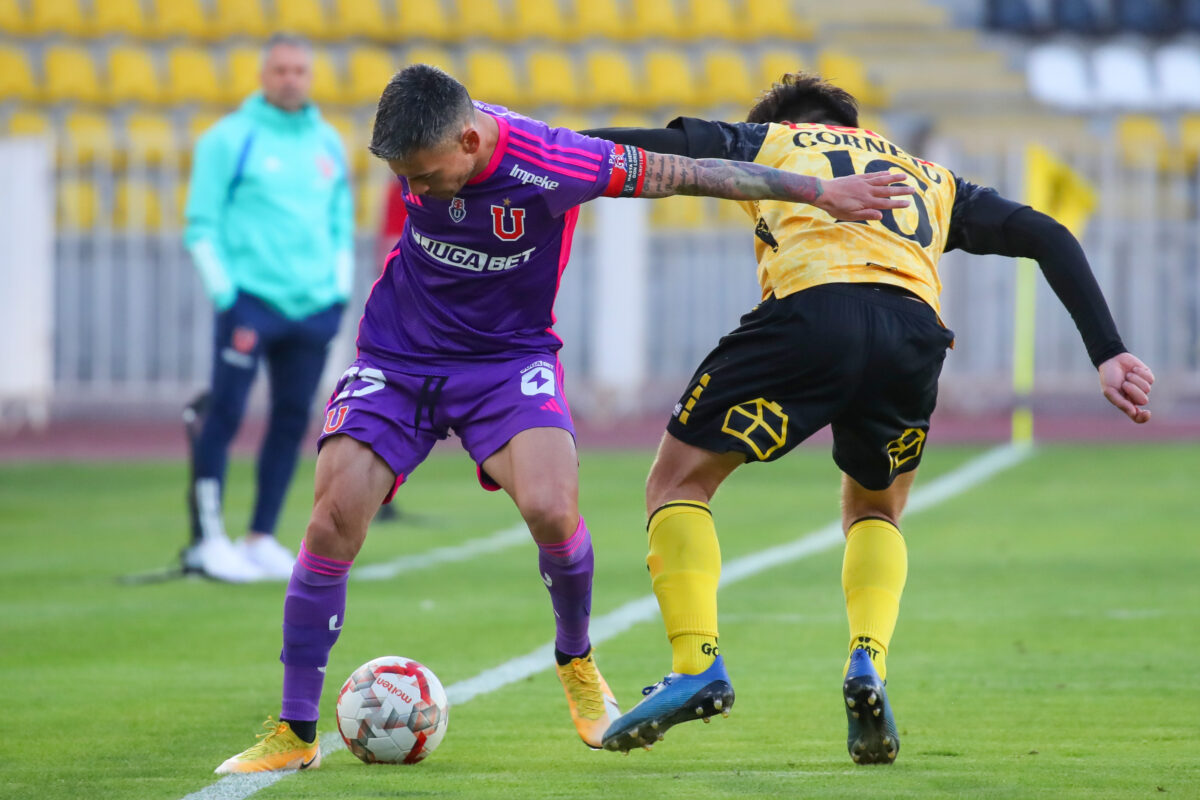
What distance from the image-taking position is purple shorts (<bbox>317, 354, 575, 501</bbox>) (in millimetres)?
4445

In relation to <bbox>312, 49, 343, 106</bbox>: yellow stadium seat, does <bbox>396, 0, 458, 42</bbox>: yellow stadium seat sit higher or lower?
higher

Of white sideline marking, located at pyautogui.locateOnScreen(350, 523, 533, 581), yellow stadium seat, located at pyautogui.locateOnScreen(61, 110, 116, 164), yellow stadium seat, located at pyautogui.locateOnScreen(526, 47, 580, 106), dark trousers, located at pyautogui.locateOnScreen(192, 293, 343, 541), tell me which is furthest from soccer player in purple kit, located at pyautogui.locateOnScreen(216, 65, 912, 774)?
yellow stadium seat, located at pyautogui.locateOnScreen(526, 47, 580, 106)

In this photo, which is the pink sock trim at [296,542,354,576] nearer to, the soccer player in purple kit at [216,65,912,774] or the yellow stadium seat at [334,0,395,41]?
the soccer player in purple kit at [216,65,912,774]

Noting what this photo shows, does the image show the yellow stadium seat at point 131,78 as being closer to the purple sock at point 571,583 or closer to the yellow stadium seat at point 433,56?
the yellow stadium seat at point 433,56

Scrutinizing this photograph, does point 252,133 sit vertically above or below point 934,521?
above

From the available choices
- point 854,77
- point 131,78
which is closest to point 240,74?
point 131,78

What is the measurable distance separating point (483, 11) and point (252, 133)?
13790 millimetres

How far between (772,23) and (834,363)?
691 inches

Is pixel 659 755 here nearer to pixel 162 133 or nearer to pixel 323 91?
pixel 162 133

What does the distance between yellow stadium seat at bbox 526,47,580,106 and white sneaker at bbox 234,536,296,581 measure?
41.2 feet

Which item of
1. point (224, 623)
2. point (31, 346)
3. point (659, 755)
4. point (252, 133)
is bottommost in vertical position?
point (31, 346)

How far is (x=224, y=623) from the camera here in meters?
6.78

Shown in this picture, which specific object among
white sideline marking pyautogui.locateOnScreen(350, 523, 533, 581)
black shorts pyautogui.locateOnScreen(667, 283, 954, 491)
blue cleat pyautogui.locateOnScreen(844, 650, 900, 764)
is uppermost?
black shorts pyautogui.locateOnScreen(667, 283, 954, 491)

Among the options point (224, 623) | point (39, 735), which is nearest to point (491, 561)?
point (224, 623)
